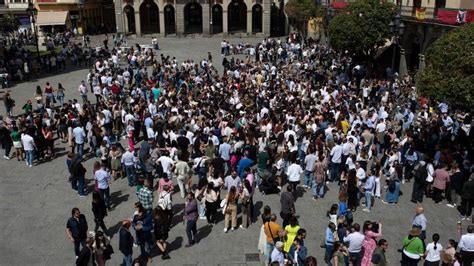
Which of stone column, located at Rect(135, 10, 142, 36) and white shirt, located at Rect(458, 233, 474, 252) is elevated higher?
stone column, located at Rect(135, 10, 142, 36)

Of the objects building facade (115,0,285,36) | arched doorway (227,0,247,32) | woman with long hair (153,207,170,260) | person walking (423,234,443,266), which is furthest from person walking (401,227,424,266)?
arched doorway (227,0,247,32)

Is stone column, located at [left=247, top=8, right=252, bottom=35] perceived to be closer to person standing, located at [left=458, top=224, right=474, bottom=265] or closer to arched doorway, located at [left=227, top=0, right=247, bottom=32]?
arched doorway, located at [left=227, top=0, right=247, bottom=32]

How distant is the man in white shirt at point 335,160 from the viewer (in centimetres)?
1537

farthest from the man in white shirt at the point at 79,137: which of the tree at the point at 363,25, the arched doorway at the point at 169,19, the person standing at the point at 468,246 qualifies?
the arched doorway at the point at 169,19

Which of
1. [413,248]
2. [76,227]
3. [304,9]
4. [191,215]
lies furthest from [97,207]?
[304,9]

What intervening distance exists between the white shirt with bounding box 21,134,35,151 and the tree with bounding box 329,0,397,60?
2001 centimetres

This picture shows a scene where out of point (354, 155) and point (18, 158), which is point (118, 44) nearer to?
point (18, 158)

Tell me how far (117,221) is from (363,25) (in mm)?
21270

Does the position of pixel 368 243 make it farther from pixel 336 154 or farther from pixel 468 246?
pixel 336 154

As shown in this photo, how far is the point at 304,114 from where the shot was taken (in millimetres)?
19438

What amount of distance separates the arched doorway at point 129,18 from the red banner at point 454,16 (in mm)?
40708

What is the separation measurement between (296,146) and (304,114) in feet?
10.9

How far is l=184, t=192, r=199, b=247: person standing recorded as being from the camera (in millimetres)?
11537

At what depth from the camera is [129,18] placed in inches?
2459
